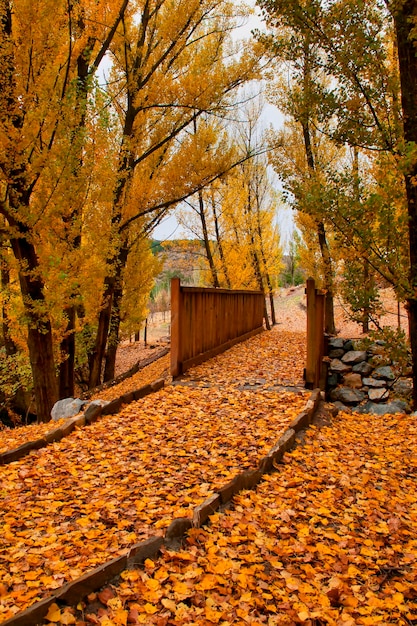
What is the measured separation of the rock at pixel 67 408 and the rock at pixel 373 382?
5.10 m

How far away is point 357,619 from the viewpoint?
2.31m

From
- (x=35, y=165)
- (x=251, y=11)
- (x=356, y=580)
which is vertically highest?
(x=251, y=11)

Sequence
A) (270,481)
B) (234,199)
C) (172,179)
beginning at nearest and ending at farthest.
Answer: (270,481) → (172,179) → (234,199)

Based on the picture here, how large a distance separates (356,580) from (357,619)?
37 cm

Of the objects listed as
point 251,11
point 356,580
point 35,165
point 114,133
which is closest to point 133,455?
point 356,580

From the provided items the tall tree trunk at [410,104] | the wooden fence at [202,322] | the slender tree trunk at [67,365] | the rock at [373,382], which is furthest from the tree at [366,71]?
the slender tree trunk at [67,365]

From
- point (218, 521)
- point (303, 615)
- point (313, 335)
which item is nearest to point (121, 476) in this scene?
point (218, 521)

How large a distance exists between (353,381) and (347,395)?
1.71 feet

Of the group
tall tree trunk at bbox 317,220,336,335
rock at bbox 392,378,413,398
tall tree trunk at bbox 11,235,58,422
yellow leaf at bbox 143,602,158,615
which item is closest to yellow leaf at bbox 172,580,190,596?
yellow leaf at bbox 143,602,158,615

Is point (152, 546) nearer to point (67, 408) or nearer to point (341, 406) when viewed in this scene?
point (67, 408)

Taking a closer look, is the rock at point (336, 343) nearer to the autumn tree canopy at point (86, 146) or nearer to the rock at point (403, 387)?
the rock at point (403, 387)

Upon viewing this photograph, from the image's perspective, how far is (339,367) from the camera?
28.1 ft

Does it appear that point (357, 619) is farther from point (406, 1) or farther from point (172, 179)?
point (172, 179)

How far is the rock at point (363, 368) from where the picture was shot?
8.30 m
